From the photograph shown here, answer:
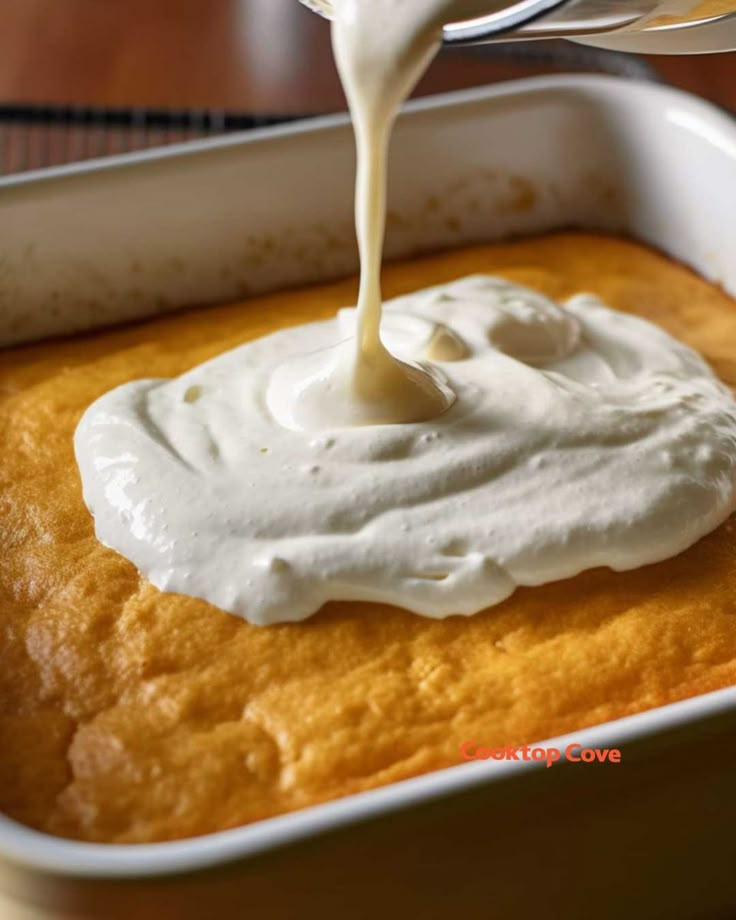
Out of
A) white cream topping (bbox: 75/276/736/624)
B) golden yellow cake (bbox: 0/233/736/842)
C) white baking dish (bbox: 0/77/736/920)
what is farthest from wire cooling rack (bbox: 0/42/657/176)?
golden yellow cake (bbox: 0/233/736/842)

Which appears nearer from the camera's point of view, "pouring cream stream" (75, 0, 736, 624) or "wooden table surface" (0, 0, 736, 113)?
"pouring cream stream" (75, 0, 736, 624)

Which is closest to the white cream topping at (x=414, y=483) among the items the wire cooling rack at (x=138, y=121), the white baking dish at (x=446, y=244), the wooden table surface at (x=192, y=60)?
the white baking dish at (x=446, y=244)

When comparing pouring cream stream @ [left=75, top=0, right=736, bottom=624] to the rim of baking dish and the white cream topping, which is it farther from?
the rim of baking dish

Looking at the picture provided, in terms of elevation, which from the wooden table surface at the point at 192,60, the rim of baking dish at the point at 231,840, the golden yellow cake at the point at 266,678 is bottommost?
the golden yellow cake at the point at 266,678

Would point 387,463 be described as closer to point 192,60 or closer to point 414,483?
point 414,483

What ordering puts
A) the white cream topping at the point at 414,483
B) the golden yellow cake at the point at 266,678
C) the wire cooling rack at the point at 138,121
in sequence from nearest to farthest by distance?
the golden yellow cake at the point at 266,678, the white cream topping at the point at 414,483, the wire cooling rack at the point at 138,121

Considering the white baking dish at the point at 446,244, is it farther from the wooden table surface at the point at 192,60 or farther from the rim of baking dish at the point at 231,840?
the wooden table surface at the point at 192,60

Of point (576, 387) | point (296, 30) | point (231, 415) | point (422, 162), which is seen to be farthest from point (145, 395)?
point (296, 30)
